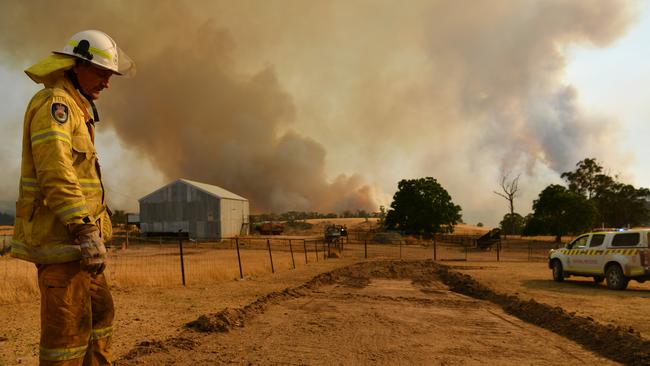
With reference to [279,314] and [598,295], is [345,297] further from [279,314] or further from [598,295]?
[598,295]

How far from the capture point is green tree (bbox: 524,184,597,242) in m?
52.4

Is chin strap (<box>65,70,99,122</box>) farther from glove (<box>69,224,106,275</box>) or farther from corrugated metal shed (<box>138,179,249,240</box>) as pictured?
corrugated metal shed (<box>138,179,249,240</box>)

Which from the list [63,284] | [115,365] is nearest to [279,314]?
[115,365]

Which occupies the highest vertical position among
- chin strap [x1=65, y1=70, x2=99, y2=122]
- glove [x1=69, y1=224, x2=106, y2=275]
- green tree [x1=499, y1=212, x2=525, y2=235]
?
chin strap [x1=65, y1=70, x2=99, y2=122]

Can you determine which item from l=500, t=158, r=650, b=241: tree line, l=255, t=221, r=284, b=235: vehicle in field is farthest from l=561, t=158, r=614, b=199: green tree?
l=255, t=221, r=284, b=235: vehicle in field

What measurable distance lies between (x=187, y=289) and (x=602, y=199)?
6835cm

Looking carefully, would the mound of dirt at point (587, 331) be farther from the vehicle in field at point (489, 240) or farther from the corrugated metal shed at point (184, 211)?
the corrugated metal shed at point (184, 211)

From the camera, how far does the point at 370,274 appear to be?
17859mm

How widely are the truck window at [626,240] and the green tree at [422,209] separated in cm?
4263

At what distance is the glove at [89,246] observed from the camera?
2.79 metres

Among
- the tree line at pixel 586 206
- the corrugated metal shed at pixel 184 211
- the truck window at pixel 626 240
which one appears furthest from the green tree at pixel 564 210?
the truck window at pixel 626 240

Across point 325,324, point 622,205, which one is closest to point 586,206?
point 622,205

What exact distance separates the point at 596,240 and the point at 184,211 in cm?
4228

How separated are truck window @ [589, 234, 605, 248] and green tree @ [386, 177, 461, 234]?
41.7 metres
